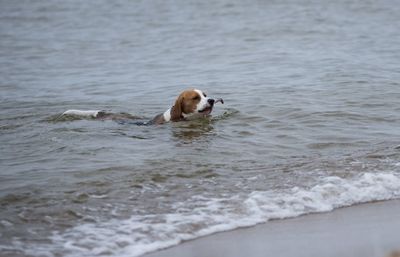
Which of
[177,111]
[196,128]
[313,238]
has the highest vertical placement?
[177,111]

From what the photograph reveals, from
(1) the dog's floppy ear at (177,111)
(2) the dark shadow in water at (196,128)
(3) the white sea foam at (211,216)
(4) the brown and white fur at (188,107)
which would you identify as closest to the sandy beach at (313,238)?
(3) the white sea foam at (211,216)

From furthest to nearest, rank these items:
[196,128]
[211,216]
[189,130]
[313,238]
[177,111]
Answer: [177,111] < [196,128] < [189,130] < [211,216] < [313,238]

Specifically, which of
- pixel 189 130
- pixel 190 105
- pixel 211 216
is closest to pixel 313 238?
pixel 211 216

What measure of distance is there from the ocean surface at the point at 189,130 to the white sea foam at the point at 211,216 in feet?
0.06

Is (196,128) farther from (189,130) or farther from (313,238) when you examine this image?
(313,238)

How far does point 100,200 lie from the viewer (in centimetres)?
650

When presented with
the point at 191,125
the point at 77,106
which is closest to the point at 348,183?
the point at 191,125

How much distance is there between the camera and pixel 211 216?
6.07 metres

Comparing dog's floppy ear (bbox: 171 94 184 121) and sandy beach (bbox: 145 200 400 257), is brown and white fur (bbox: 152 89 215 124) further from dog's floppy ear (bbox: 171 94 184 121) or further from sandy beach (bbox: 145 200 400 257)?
sandy beach (bbox: 145 200 400 257)

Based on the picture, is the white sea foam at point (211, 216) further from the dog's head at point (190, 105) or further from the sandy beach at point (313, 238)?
the dog's head at point (190, 105)

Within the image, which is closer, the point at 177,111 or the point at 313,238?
the point at 313,238

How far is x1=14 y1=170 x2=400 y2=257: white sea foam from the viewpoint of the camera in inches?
216

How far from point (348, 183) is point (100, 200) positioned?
7.49ft

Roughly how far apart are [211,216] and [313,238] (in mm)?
951
